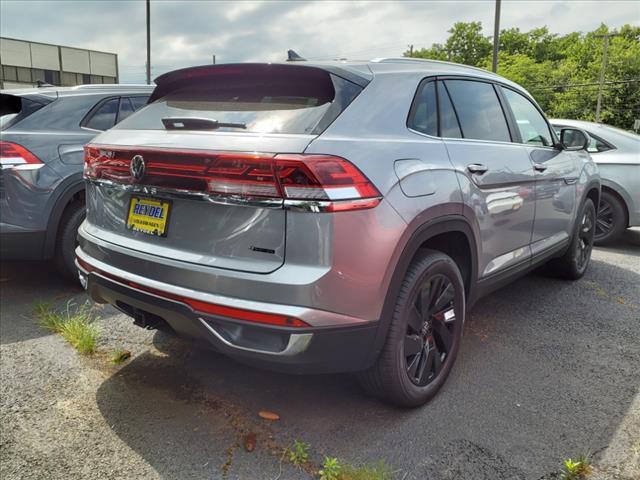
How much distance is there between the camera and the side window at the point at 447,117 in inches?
112

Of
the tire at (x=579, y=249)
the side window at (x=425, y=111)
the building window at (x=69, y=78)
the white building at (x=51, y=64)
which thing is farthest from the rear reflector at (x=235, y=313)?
the building window at (x=69, y=78)

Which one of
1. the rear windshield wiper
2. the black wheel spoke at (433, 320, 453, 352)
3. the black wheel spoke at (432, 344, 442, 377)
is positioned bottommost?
the black wheel spoke at (432, 344, 442, 377)

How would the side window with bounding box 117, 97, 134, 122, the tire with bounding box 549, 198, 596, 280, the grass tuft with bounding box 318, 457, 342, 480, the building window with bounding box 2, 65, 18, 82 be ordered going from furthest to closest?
the building window with bounding box 2, 65, 18, 82 < the side window with bounding box 117, 97, 134, 122 < the tire with bounding box 549, 198, 596, 280 < the grass tuft with bounding box 318, 457, 342, 480

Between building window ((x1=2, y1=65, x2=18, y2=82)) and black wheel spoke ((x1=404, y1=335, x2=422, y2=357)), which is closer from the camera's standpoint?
black wheel spoke ((x1=404, y1=335, x2=422, y2=357))

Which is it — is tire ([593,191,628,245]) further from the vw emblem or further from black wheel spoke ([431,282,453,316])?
the vw emblem

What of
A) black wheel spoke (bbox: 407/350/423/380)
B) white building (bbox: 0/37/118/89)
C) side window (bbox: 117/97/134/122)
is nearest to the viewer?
black wheel spoke (bbox: 407/350/423/380)

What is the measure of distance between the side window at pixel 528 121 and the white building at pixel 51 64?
43593 millimetres

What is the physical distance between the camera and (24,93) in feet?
14.2

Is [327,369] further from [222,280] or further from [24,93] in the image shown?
[24,93]

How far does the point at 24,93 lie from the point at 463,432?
4136 millimetres

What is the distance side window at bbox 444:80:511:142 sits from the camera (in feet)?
10.1

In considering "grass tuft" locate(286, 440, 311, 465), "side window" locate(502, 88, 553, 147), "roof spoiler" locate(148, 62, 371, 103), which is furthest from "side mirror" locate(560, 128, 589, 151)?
"grass tuft" locate(286, 440, 311, 465)

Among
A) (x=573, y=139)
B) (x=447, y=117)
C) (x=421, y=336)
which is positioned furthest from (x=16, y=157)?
(x=573, y=139)

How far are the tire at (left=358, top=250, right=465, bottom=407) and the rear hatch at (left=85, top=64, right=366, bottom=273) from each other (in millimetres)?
699
